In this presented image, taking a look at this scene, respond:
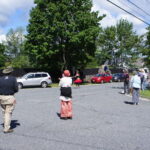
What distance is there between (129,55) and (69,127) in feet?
195

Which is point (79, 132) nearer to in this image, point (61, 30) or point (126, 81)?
point (126, 81)

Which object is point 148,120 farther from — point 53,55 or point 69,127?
point 53,55

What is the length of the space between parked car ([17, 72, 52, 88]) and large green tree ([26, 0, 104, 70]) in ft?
16.2

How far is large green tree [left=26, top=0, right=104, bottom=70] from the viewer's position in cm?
3100

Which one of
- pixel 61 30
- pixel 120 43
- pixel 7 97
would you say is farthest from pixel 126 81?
pixel 120 43

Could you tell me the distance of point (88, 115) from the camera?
9594 mm

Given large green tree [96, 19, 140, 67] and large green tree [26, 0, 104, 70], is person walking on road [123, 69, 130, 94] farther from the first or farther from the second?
large green tree [96, 19, 140, 67]

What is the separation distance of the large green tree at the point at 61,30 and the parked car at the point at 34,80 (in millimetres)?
4929

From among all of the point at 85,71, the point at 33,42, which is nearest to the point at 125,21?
the point at 85,71

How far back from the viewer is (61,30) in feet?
101

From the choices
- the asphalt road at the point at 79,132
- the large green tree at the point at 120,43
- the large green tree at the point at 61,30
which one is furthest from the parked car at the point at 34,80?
the large green tree at the point at 120,43

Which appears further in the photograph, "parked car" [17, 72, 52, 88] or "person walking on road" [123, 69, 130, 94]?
"parked car" [17, 72, 52, 88]

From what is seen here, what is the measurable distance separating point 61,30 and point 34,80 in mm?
7869

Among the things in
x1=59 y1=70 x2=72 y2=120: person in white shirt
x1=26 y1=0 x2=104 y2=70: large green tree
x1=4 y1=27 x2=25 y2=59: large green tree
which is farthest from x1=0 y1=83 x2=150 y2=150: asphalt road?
x1=4 y1=27 x2=25 y2=59: large green tree
